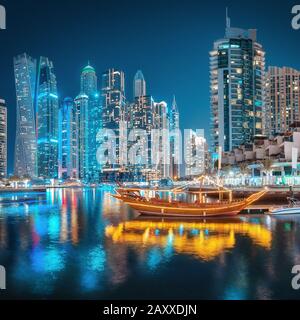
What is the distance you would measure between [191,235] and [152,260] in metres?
6.84

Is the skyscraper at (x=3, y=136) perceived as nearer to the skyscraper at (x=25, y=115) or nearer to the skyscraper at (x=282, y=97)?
the skyscraper at (x=25, y=115)

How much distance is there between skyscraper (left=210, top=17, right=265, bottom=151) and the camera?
124m

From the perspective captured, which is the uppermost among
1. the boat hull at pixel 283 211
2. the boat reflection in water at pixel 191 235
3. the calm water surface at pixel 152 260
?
the boat hull at pixel 283 211

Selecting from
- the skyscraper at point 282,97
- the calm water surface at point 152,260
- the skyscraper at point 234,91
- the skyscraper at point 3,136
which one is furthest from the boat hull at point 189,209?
the skyscraper at point 3,136

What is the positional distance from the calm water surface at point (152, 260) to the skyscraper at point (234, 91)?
Answer: 98204 mm

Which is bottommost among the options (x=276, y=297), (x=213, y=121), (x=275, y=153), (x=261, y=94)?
(x=276, y=297)

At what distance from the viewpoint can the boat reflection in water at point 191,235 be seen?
19469 millimetres

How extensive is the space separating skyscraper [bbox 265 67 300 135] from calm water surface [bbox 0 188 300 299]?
471ft

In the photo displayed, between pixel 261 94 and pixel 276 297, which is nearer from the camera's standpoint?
pixel 276 297

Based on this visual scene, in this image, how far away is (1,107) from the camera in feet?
555

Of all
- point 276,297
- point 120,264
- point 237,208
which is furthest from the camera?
point 237,208

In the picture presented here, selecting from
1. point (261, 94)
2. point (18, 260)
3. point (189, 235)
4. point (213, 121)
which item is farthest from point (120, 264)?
point (261, 94)
